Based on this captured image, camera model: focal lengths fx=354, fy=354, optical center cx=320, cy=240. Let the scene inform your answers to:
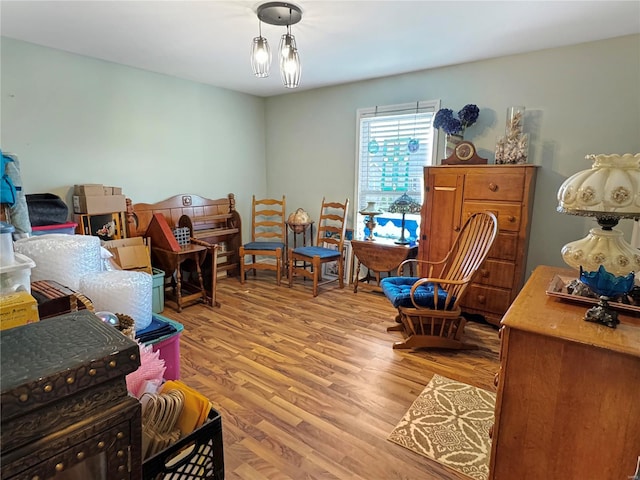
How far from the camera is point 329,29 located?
2.51 meters

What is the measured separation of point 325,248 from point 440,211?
1571 mm

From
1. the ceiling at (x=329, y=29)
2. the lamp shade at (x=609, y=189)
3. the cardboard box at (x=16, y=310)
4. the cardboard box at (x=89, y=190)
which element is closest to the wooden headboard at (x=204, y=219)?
the cardboard box at (x=89, y=190)

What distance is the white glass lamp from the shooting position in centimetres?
120

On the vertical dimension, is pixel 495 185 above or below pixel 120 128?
below

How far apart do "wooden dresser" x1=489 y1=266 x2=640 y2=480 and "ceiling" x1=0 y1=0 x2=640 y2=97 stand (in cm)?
195

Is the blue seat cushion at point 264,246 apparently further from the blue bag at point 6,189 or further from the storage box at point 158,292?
the blue bag at point 6,189

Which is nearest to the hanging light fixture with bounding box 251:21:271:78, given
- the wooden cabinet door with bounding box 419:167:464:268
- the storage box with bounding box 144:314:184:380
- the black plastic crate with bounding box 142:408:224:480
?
the storage box with bounding box 144:314:184:380

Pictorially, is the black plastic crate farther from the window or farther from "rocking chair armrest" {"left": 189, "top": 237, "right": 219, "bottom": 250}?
the window

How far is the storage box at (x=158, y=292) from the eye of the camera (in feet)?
11.0

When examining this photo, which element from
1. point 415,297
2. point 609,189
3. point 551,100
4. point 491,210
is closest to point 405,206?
point 491,210

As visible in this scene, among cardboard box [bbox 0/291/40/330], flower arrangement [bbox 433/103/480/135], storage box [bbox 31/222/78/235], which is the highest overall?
flower arrangement [bbox 433/103/480/135]

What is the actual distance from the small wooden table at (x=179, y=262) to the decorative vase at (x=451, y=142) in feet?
8.29

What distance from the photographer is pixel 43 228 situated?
2.66 meters

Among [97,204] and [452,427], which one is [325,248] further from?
[452,427]
